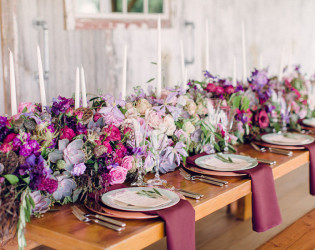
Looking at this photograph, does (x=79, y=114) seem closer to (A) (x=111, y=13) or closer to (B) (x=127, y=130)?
(B) (x=127, y=130)

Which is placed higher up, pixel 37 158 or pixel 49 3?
pixel 49 3

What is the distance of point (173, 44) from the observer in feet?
15.8

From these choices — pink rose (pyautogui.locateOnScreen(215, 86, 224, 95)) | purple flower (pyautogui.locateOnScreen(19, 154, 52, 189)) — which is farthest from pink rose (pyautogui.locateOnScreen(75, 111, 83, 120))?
pink rose (pyautogui.locateOnScreen(215, 86, 224, 95))

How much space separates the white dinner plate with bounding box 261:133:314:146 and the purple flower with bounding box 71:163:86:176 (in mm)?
1191

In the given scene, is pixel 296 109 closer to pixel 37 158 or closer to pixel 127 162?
pixel 127 162

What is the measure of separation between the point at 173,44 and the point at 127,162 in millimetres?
3378

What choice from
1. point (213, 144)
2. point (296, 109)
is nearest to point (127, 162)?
point (213, 144)

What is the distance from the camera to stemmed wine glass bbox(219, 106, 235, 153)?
2.07 metres

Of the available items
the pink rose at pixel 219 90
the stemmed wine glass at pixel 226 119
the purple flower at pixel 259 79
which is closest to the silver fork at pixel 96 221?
the stemmed wine glass at pixel 226 119

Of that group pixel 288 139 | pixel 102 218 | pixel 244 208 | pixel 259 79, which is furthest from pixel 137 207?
pixel 244 208

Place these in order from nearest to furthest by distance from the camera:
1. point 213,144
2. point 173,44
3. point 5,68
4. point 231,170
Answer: point 231,170, point 213,144, point 5,68, point 173,44

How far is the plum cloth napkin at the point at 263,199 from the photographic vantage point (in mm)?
1790

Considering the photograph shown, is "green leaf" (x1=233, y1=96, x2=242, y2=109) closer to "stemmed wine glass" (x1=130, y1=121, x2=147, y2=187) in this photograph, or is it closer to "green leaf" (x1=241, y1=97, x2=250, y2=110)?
"green leaf" (x1=241, y1=97, x2=250, y2=110)

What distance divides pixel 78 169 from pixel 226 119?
2.85 feet
